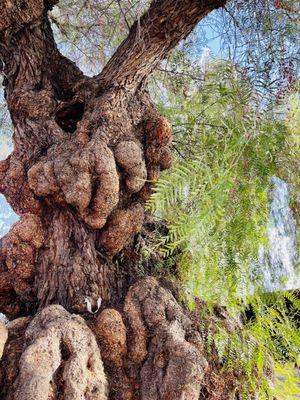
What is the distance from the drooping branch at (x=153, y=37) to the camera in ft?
6.07

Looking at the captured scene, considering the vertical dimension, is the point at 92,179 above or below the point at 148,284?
above

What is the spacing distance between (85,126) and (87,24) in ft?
3.78

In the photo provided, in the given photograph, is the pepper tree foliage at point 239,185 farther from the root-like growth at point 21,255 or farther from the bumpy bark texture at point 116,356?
the root-like growth at point 21,255

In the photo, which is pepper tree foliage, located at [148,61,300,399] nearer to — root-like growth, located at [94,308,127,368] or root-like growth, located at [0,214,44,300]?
root-like growth, located at [94,308,127,368]

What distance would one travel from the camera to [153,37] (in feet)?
6.23

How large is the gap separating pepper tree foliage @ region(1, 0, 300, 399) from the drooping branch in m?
0.10

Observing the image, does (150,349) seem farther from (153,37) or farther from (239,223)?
(153,37)

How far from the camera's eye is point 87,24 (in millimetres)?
2656

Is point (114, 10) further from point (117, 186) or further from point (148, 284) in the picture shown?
point (148, 284)

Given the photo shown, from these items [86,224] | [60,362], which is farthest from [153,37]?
[60,362]

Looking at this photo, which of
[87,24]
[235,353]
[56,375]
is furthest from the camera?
[87,24]

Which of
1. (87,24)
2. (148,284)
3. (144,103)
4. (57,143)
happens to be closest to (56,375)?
(148,284)

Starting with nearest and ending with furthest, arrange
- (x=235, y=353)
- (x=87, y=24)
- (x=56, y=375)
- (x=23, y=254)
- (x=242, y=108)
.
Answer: (x=56, y=375) < (x=235, y=353) < (x=23, y=254) < (x=242, y=108) < (x=87, y=24)

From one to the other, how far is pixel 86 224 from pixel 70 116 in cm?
57
